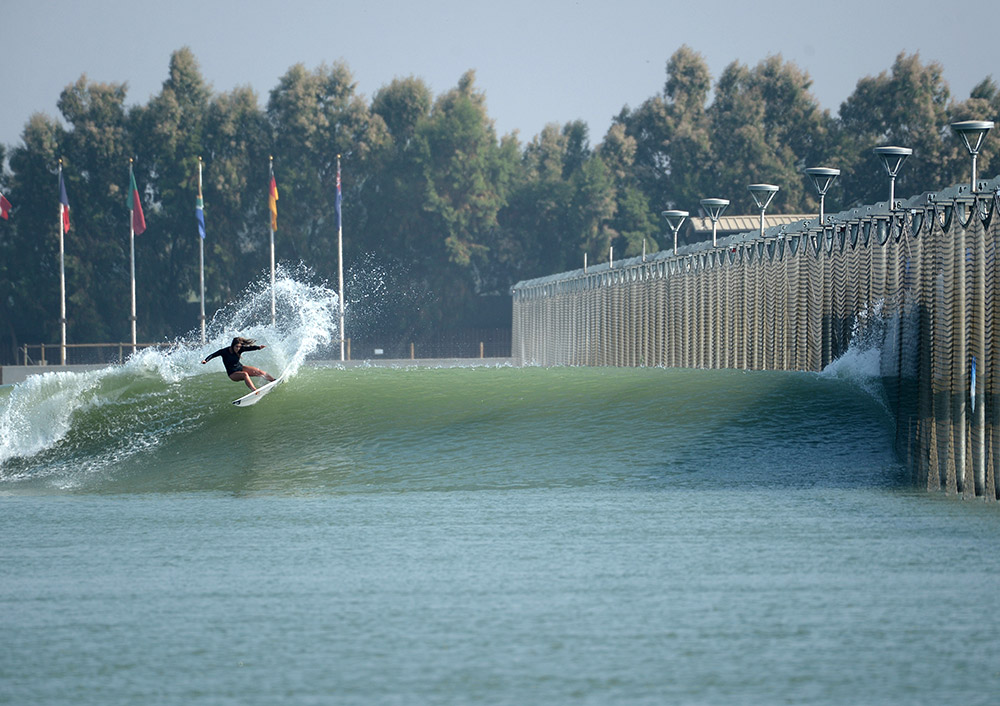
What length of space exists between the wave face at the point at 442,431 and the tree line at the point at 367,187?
173ft

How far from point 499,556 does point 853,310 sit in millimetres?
18397

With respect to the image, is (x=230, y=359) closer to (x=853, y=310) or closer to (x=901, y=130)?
(x=853, y=310)

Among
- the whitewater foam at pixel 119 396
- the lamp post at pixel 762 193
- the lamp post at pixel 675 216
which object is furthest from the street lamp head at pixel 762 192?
the whitewater foam at pixel 119 396

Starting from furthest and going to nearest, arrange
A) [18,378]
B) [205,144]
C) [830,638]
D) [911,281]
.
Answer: [205,144] → [18,378] → [911,281] → [830,638]

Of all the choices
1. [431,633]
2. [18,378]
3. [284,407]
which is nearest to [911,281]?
[284,407]

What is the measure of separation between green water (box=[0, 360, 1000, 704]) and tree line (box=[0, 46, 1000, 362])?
58583 millimetres

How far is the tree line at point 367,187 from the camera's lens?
8350 centimetres

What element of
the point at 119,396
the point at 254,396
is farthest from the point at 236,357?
the point at 119,396

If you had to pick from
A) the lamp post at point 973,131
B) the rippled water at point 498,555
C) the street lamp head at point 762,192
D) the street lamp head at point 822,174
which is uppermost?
the street lamp head at point 762,192

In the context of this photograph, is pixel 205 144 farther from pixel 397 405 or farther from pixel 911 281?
pixel 911 281

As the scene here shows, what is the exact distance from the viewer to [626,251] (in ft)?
282

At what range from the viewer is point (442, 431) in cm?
2414

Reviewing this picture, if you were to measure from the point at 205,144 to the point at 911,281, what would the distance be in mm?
69356

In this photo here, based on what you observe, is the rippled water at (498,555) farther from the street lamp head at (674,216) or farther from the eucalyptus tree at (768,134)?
the eucalyptus tree at (768,134)
